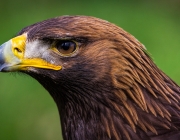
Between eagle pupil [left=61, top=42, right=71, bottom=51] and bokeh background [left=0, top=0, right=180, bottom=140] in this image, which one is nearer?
eagle pupil [left=61, top=42, right=71, bottom=51]

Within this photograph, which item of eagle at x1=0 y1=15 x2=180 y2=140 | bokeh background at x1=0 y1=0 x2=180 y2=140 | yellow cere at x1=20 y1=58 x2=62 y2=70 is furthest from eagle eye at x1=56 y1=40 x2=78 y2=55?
bokeh background at x1=0 y1=0 x2=180 y2=140

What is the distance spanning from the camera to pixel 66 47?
403 cm

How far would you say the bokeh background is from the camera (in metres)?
7.89

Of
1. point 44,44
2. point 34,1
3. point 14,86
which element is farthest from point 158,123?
point 34,1

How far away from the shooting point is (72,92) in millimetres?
4176

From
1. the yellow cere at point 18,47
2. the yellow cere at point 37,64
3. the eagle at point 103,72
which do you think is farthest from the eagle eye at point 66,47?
the yellow cere at point 18,47

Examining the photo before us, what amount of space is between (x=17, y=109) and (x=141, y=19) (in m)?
3.39

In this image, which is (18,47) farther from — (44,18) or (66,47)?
(44,18)

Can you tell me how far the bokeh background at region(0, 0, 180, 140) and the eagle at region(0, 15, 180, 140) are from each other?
3446mm

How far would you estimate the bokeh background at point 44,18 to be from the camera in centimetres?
789

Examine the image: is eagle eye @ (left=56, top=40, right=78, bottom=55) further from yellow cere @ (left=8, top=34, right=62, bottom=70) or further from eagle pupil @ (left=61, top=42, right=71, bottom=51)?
yellow cere @ (left=8, top=34, right=62, bottom=70)

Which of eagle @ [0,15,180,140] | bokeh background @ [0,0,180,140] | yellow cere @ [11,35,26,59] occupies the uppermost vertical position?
bokeh background @ [0,0,180,140]

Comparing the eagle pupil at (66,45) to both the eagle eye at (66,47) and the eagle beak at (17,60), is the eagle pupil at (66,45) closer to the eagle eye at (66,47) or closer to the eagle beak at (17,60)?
the eagle eye at (66,47)

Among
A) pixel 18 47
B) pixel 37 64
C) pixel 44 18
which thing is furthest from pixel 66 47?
pixel 44 18
